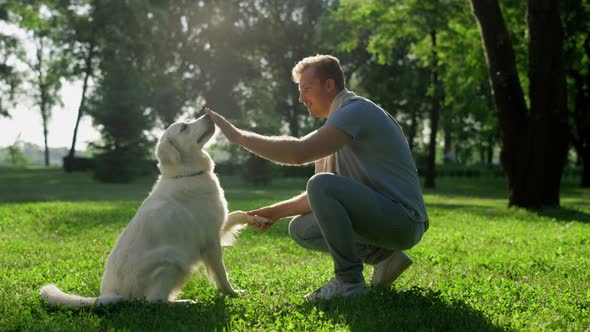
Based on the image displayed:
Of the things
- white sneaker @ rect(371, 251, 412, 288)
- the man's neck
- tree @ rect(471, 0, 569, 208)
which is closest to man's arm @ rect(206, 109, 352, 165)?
the man's neck

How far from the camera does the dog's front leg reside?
4.93 metres

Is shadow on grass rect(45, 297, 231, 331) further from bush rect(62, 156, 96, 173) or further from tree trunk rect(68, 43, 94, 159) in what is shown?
tree trunk rect(68, 43, 94, 159)

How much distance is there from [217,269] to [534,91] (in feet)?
38.7

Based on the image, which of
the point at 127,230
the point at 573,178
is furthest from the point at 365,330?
the point at 573,178

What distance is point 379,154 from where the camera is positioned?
4746 millimetres

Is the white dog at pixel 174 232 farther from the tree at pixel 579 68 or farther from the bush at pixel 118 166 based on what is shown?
the bush at pixel 118 166

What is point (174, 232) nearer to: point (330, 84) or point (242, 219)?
point (242, 219)

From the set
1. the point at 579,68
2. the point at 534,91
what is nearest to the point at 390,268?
the point at 534,91

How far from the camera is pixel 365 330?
12.9 ft

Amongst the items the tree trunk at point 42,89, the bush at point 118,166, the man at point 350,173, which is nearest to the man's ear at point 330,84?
the man at point 350,173

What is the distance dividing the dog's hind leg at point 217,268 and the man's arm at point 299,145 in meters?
0.99

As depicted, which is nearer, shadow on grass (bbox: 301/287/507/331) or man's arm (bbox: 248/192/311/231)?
shadow on grass (bbox: 301/287/507/331)

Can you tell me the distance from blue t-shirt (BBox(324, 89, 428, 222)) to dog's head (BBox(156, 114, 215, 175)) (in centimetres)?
122

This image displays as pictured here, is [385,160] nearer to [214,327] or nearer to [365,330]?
[365,330]
